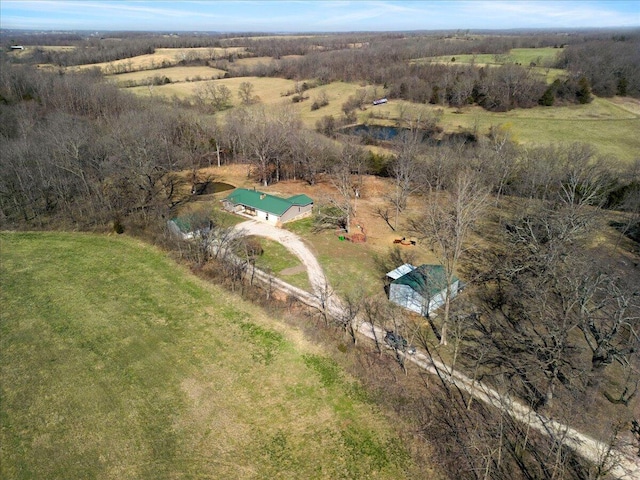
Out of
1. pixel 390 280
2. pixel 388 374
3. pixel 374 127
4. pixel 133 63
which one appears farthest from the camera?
pixel 133 63

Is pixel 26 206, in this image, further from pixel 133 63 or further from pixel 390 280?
pixel 133 63

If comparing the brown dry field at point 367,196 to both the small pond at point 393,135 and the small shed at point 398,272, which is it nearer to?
the small shed at point 398,272

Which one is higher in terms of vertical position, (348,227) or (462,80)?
(462,80)

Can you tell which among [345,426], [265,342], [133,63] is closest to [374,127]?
[265,342]

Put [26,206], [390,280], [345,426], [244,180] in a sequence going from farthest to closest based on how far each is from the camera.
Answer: [244,180], [26,206], [390,280], [345,426]

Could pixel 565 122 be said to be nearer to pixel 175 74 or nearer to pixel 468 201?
pixel 468 201

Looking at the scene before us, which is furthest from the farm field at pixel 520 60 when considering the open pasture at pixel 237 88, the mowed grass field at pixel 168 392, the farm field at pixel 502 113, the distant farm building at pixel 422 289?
the mowed grass field at pixel 168 392

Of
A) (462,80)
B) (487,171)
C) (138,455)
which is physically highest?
(462,80)

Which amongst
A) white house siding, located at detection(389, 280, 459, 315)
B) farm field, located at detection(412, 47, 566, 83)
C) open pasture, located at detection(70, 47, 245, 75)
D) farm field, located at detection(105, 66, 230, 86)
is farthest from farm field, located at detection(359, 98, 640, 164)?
open pasture, located at detection(70, 47, 245, 75)
